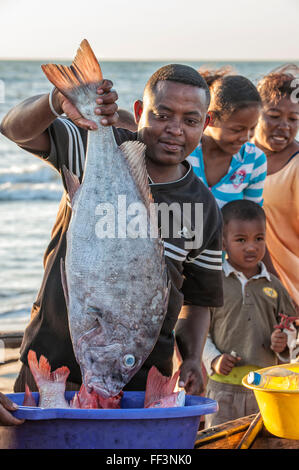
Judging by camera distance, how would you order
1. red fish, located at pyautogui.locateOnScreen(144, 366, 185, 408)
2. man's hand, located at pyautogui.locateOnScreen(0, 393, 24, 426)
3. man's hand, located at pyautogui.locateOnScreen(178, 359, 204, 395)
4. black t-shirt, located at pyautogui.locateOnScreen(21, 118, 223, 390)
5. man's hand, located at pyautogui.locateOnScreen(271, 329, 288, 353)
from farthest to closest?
man's hand, located at pyautogui.locateOnScreen(271, 329, 288, 353) → man's hand, located at pyautogui.locateOnScreen(178, 359, 204, 395) → black t-shirt, located at pyautogui.locateOnScreen(21, 118, 223, 390) → red fish, located at pyautogui.locateOnScreen(144, 366, 185, 408) → man's hand, located at pyautogui.locateOnScreen(0, 393, 24, 426)

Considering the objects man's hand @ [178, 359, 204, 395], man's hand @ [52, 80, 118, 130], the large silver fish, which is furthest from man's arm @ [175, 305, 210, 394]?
man's hand @ [52, 80, 118, 130]

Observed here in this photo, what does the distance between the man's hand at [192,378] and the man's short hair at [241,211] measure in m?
1.72

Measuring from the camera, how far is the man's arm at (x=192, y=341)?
2576 mm

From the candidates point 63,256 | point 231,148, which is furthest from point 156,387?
point 231,148

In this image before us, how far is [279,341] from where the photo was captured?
13.3 feet

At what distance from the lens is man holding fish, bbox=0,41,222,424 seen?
198 centimetres

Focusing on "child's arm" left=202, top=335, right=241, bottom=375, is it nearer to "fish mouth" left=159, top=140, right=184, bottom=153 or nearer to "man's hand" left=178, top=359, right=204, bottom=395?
"man's hand" left=178, top=359, right=204, bottom=395

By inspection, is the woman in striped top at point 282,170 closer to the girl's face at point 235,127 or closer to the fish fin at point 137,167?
the girl's face at point 235,127

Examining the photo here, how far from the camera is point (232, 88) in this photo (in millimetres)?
4180

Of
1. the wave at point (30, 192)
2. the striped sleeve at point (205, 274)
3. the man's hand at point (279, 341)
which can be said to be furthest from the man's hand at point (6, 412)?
the wave at point (30, 192)

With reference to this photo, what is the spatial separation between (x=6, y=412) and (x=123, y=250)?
57cm

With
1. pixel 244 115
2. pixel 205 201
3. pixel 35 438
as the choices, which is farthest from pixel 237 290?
pixel 35 438

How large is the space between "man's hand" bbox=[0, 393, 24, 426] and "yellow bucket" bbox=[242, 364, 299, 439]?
1.10m

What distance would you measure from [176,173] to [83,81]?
68 centimetres
